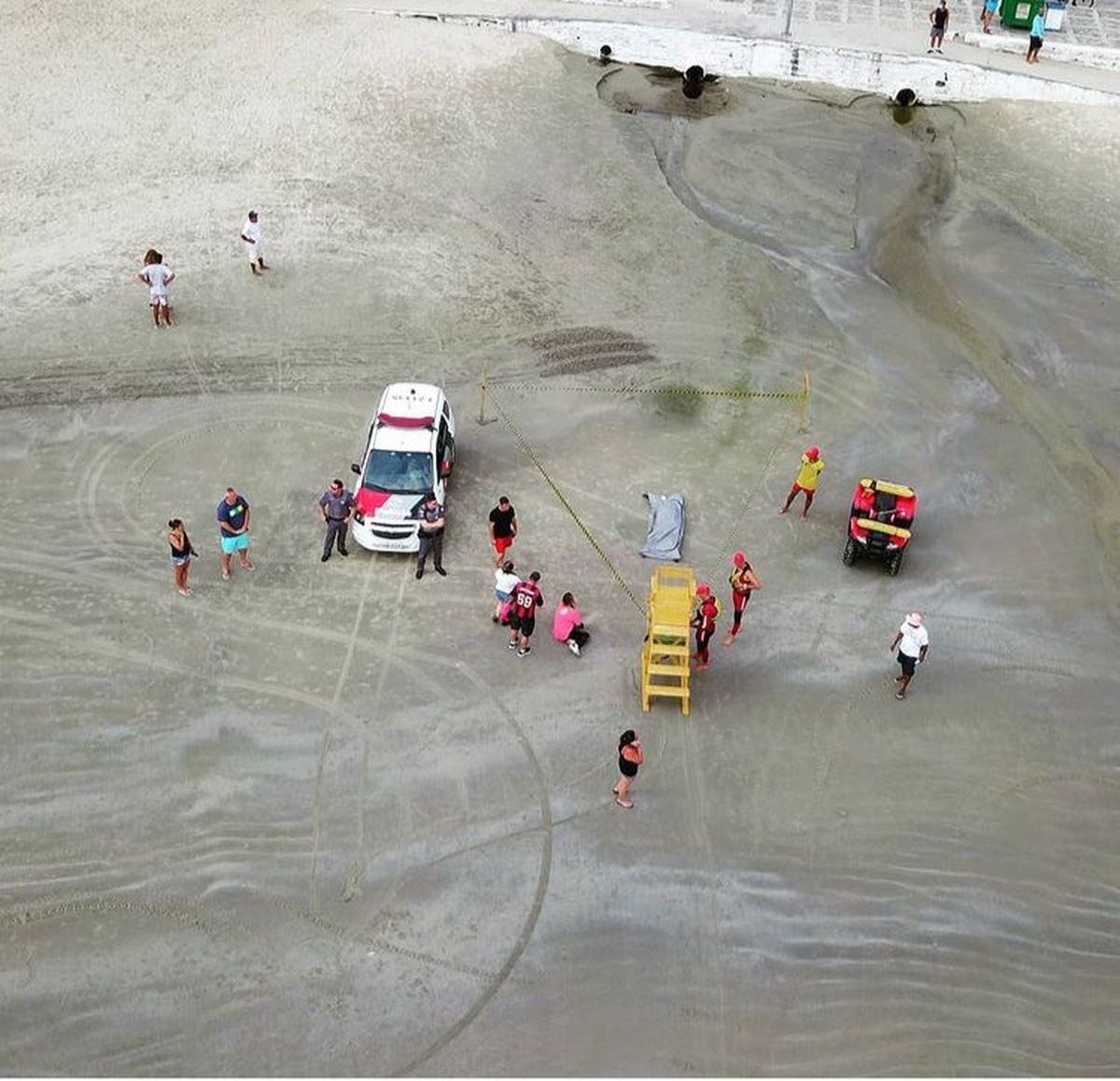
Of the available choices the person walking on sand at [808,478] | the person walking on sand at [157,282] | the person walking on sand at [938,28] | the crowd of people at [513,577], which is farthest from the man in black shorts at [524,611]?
the person walking on sand at [938,28]

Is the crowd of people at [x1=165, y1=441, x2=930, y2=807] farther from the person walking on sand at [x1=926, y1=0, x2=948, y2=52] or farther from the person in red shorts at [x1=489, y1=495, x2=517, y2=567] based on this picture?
the person walking on sand at [x1=926, y1=0, x2=948, y2=52]

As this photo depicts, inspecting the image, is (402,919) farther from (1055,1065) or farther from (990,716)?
(990,716)

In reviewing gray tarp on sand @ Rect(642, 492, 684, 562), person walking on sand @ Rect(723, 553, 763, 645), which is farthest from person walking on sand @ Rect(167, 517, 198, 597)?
person walking on sand @ Rect(723, 553, 763, 645)

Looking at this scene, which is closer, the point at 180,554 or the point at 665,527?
the point at 180,554

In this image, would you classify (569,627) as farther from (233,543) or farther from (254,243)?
(254,243)

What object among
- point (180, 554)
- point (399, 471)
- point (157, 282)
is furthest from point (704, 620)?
point (157, 282)

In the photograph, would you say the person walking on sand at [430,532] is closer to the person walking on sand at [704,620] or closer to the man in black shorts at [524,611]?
the man in black shorts at [524,611]
